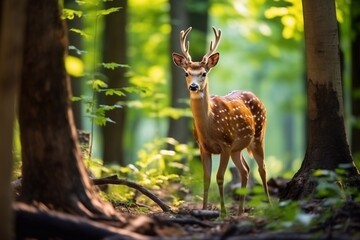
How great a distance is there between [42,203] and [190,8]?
422 inches

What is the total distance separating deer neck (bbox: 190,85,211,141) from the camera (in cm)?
921

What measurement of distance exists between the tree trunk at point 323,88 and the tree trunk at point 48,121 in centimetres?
266

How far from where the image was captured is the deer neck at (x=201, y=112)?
9.21m

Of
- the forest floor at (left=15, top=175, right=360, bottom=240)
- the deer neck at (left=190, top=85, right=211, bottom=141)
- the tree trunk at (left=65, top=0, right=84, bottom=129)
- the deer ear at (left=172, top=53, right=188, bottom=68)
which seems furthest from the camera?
the tree trunk at (left=65, top=0, right=84, bottom=129)

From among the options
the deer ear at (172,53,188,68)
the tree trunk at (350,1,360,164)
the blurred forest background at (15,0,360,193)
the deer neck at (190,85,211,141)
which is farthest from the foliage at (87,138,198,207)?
the tree trunk at (350,1,360,164)

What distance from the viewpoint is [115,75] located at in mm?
13992

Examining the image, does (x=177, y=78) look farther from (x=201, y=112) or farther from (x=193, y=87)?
(x=193, y=87)

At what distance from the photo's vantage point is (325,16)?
7863 millimetres

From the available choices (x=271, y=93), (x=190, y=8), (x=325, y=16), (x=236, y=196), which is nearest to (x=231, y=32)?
(x=271, y=93)

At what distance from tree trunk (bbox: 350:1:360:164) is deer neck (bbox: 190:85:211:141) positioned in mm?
5289

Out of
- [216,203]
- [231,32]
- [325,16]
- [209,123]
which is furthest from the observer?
[231,32]

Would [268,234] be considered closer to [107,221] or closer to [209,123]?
[107,221]

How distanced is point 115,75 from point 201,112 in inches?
198

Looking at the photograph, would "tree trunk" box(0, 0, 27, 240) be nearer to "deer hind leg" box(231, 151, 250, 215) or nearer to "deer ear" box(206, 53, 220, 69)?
"deer ear" box(206, 53, 220, 69)
